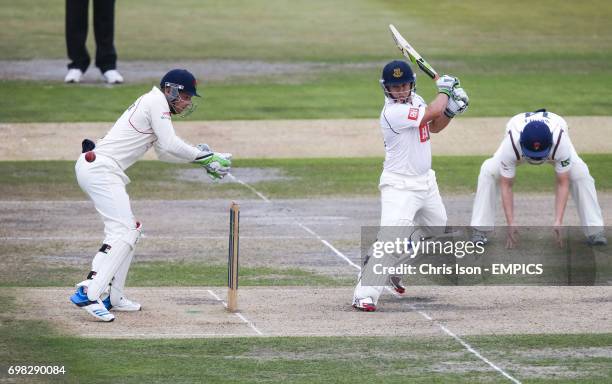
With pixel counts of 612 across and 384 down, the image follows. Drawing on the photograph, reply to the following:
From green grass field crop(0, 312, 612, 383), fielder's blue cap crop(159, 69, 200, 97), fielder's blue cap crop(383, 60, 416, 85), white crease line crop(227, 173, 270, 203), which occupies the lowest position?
green grass field crop(0, 312, 612, 383)

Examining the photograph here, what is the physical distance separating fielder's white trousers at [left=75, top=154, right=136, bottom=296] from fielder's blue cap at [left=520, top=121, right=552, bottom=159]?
4.73 metres

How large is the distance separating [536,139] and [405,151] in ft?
7.49

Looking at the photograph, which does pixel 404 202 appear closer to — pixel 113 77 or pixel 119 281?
pixel 119 281

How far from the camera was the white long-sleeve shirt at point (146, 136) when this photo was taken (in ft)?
39.9

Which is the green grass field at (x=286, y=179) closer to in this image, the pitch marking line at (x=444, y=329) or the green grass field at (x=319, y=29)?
the pitch marking line at (x=444, y=329)

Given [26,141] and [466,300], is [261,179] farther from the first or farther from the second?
[466,300]

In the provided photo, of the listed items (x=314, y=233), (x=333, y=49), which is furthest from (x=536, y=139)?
(x=333, y=49)

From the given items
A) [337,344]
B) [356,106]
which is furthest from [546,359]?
[356,106]

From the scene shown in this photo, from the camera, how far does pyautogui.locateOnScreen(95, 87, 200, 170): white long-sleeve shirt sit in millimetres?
12172

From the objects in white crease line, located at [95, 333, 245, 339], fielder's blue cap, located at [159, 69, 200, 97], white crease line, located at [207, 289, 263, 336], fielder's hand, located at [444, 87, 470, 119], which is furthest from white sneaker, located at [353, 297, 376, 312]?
fielder's blue cap, located at [159, 69, 200, 97]

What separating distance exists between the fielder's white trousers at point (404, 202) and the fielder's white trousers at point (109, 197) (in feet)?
7.73

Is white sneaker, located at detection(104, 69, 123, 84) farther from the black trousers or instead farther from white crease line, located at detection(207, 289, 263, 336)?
white crease line, located at detection(207, 289, 263, 336)

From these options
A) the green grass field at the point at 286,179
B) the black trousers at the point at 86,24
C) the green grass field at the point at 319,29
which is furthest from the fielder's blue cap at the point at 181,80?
the green grass field at the point at 319,29

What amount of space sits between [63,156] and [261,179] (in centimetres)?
379
